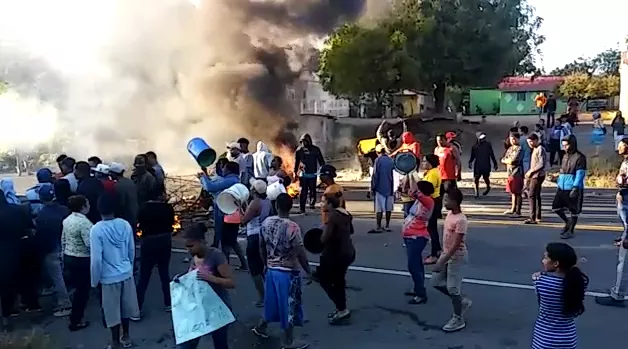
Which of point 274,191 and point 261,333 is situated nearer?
point 261,333

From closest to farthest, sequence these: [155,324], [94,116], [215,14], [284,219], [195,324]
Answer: [195,324] < [284,219] < [155,324] < [215,14] < [94,116]

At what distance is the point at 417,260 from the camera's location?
7.23 meters

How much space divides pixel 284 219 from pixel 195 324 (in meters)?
1.33

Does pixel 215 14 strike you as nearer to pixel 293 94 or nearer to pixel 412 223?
pixel 293 94

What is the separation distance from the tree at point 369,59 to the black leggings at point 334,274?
18.8 meters

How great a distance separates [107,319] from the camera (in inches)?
235

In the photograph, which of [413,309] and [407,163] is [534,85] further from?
[413,309]

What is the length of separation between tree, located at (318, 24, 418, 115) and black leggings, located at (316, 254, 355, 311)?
1876 centimetres

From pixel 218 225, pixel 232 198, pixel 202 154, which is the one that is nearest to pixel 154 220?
pixel 232 198

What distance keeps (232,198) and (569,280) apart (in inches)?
144

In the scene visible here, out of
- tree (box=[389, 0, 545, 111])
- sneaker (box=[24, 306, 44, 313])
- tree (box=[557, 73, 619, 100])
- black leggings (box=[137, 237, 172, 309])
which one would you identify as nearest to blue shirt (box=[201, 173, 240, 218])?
black leggings (box=[137, 237, 172, 309])

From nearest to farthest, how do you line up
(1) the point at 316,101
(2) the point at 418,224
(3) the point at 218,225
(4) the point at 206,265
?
1. (4) the point at 206,265
2. (2) the point at 418,224
3. (3) the point at 218,225
4. (1) the point at 316,101

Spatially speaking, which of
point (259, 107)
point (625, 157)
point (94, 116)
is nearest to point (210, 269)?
point (625, 157)

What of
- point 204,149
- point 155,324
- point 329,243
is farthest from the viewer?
point 204,149
